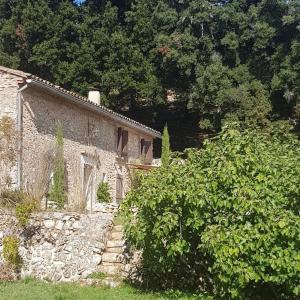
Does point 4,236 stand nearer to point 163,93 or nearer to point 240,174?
point 240,174

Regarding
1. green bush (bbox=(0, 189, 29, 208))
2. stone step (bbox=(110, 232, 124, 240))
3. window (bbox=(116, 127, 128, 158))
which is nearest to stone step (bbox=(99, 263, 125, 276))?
stone step (bbox=(110, 232, 124, 240))

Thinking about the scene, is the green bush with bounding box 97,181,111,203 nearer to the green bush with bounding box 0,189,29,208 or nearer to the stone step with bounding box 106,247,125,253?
the green bush with bounding box 0,189,29,208

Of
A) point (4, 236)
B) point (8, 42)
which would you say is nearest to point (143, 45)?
point (8, 42)

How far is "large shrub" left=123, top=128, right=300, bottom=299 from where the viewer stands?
8.57m

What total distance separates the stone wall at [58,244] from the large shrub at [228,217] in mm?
1681

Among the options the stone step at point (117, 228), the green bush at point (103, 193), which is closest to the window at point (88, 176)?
the green bush at point (103, 193)

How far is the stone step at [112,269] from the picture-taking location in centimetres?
1141

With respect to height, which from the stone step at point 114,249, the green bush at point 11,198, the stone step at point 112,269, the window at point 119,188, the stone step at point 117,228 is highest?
→ the window at point 119,188

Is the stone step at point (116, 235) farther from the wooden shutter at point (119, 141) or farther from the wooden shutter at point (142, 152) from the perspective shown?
the wooden shutter at point (142, 152)

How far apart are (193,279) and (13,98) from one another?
892 centimetres

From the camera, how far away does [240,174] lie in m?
9.16

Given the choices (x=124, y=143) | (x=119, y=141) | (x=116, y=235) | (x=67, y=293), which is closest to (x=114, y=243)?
(x=116, y=235)

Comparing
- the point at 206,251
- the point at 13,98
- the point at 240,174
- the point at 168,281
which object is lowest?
the point at 168,281

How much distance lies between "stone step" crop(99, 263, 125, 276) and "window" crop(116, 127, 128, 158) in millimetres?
12097
